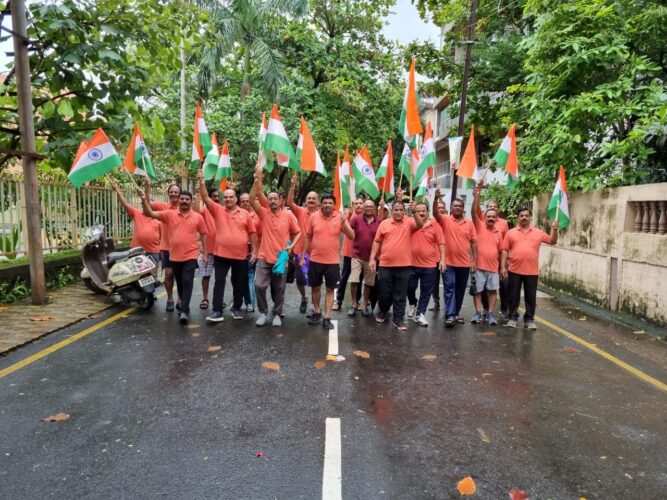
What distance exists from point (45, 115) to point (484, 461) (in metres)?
7.67

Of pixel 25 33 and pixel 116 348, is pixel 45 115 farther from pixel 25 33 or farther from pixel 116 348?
pixel 116 348

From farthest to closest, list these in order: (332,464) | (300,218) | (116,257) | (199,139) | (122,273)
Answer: (199,139) < (300,218) < (116,257) < (122,273) < (332,464)

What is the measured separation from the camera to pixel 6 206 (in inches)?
330

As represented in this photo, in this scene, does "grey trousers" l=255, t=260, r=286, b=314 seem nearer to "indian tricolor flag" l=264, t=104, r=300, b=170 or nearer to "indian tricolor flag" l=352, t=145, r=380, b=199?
"indian tricolor flag" l=264, t=104, r=300, b=170

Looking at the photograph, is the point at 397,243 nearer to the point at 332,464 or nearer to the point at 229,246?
the point at 229,246

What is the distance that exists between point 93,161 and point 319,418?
473cm

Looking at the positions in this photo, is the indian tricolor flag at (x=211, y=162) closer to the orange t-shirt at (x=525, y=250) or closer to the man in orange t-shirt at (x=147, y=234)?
the man in orange t-shirt at (x=147, y=234)

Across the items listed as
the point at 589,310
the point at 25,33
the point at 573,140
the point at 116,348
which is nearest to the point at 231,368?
the point at 116,348

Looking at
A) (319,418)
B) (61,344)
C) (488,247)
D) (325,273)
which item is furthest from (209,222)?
(319,418)

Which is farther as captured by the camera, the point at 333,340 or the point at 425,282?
the point at 425,282

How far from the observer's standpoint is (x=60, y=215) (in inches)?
397

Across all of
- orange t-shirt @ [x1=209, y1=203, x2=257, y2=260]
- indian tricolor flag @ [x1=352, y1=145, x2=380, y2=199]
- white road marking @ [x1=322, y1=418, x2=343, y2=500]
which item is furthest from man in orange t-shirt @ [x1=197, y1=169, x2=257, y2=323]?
white road marking @ [x1=322, y1=418, x2=343, y2=500]

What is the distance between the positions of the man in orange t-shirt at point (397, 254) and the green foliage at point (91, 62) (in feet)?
13.5

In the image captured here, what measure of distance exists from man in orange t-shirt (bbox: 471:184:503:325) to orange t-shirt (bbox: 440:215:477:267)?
0.45 feet
